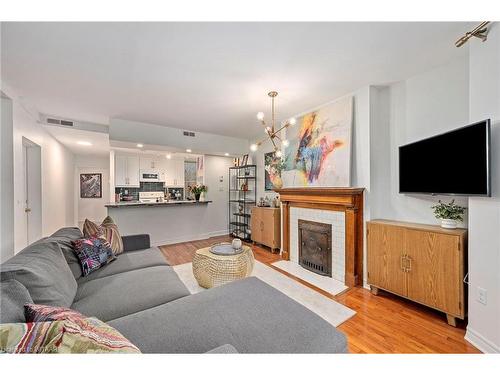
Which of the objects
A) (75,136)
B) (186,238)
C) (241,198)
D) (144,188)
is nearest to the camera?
(75,136)

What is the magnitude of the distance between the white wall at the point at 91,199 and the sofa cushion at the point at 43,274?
6.20 m

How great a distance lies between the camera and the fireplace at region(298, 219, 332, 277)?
3.06 meters

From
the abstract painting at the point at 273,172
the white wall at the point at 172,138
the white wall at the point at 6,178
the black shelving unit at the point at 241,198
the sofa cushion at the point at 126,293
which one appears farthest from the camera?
the black shelving unit at the point at 241,198

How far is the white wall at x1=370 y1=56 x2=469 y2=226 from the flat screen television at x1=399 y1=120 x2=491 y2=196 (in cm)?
24

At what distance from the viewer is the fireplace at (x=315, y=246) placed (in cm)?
306

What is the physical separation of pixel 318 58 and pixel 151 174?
550 centimetres

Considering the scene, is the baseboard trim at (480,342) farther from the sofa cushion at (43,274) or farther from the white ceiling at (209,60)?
the sofa cushion at (43,274)

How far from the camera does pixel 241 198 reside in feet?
18.6

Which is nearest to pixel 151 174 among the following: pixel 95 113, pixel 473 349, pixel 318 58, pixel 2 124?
pixel 95 113

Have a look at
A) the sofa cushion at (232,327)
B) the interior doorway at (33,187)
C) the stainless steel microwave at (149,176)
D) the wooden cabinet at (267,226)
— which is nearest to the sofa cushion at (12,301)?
the sofa cushion at (232,327)

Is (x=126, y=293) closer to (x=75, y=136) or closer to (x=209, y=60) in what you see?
(x=209, y=60)

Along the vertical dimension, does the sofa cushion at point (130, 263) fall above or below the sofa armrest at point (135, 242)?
below

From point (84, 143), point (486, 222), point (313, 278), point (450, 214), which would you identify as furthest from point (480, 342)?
point (84, 143)

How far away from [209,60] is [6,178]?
289 centimetres
